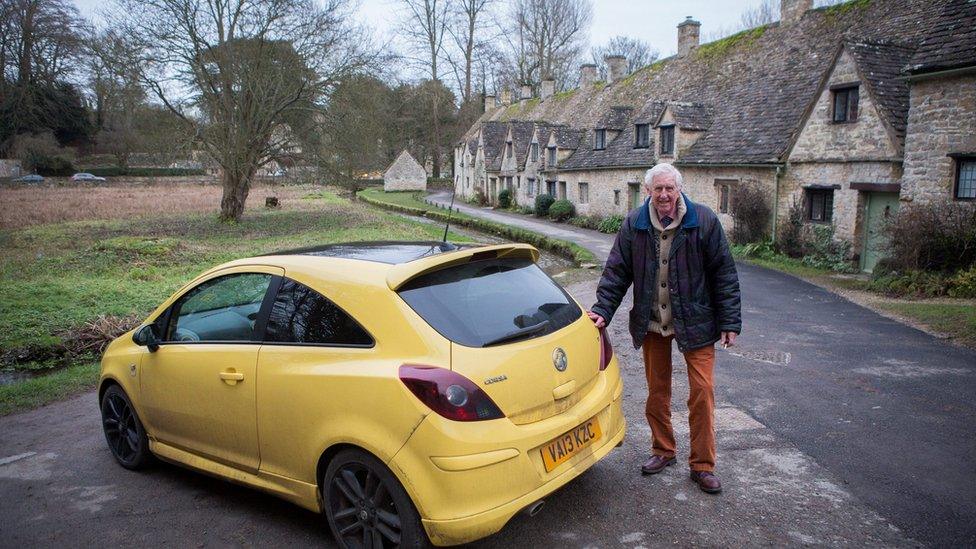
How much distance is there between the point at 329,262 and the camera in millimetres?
3820

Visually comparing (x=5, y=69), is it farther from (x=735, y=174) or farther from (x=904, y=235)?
(x=904, y=235)

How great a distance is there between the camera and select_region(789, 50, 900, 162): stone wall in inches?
634

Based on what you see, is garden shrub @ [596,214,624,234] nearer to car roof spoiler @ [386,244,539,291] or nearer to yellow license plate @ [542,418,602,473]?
car roof spoiler @ [386,244,539,291]

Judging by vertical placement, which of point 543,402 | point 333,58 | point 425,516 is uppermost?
point 333,58

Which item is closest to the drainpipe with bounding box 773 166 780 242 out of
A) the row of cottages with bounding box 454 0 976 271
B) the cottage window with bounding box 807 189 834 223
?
the row of cottages with bounding box 454 0 976 271

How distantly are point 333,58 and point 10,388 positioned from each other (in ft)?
70.0

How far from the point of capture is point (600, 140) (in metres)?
33.2

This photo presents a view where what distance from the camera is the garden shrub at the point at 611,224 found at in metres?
28.3

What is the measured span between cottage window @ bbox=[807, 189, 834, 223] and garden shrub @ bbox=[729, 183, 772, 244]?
1.44 m

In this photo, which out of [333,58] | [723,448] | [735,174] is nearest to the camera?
[723,448]

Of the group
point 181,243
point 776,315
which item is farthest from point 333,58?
point 776,315

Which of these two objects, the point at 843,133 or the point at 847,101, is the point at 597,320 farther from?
the point at 847,101

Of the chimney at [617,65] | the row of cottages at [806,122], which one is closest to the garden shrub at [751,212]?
the row of cottages at [806,122]

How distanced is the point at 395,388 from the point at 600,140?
3167cm
